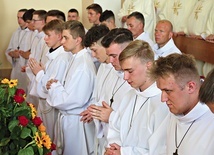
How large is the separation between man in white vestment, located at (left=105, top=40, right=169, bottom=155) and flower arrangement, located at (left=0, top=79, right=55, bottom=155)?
49 cm

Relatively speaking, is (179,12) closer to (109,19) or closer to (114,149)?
(109,19)

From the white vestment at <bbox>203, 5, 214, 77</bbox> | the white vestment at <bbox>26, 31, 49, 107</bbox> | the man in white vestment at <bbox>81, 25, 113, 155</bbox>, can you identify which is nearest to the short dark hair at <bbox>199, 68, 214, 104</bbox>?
the man in white vestment at <bbox>81, 25, 113, 155</bbox>

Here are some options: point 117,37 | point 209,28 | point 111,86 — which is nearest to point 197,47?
point 209,28

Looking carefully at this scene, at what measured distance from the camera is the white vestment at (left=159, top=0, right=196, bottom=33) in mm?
6598

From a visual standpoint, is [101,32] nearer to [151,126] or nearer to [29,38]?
[151,126]

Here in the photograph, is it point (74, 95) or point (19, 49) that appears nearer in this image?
point (74, 95)

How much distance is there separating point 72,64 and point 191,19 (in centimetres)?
287

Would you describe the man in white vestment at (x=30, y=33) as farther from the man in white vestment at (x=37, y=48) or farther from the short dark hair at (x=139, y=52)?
the short dark hair at (x=139, y=52)

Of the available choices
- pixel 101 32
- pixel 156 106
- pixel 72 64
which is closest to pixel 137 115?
pixel 156 106

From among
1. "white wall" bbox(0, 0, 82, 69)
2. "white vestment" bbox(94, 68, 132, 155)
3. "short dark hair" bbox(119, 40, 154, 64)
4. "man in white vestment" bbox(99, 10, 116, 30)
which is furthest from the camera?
"white wall" bbox(0, 0, 82, 69)

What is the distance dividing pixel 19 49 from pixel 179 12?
→ 291cm

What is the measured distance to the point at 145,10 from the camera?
741 centimetres

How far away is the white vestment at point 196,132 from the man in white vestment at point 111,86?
0.93 meters

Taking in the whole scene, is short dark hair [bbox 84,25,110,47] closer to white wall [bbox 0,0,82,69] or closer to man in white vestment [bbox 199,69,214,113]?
man in white vestment [bbox 199,69,214,113]
